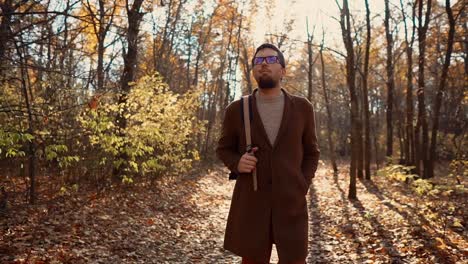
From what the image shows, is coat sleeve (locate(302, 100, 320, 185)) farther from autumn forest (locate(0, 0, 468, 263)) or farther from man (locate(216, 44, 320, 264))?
autumn forest (locate(0, 0, 468, 263))

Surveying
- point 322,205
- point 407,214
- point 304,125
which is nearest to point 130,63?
point 322,205

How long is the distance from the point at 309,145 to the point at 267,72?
68 cm

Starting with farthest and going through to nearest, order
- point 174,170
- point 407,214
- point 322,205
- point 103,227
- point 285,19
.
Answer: point 285,19, point 174,170, point 322,205, point 407,214, point 103,227

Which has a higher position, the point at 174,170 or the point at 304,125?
the point at 304,125

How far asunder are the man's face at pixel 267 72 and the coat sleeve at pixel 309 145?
13.8 inches

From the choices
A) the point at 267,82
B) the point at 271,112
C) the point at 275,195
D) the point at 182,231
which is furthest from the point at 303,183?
the point at 182,231

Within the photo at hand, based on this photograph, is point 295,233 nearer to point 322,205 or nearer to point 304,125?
point 304,125

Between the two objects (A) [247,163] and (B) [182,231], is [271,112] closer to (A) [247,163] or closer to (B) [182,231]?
(A) [247,163]

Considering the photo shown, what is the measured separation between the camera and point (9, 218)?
6668 millimetres

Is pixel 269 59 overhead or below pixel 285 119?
overhead

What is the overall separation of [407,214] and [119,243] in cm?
590

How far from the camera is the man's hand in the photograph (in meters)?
2.80

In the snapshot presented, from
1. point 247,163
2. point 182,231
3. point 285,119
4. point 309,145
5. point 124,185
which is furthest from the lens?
point 124,185

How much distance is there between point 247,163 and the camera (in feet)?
9.21
